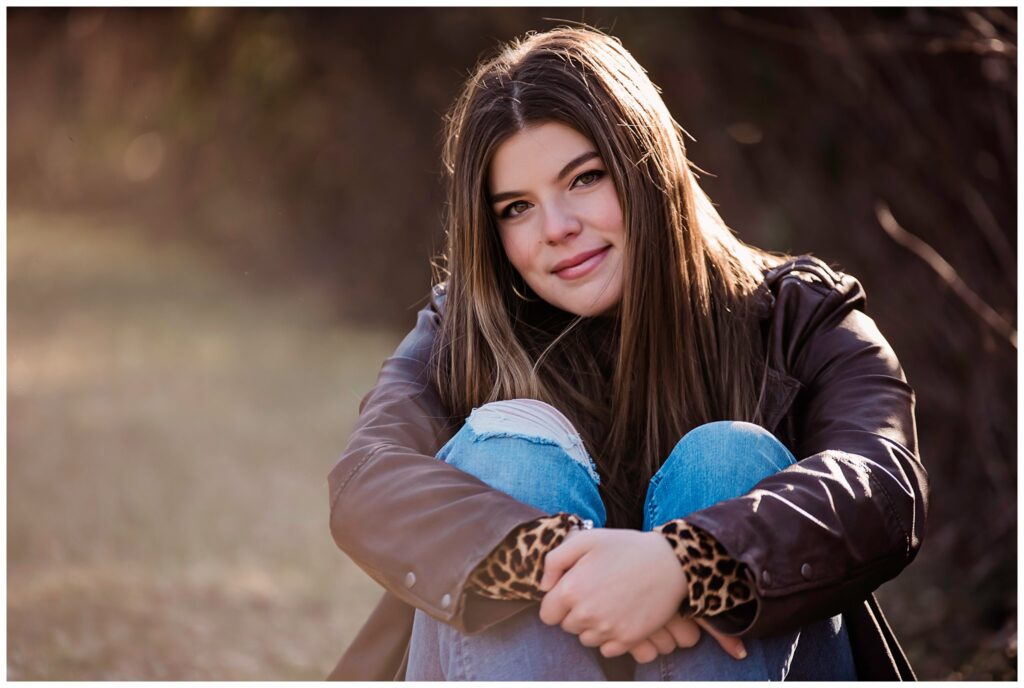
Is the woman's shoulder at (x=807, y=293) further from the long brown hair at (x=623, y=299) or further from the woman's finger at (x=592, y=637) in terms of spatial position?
the woman's finger at (x=592, y=637)

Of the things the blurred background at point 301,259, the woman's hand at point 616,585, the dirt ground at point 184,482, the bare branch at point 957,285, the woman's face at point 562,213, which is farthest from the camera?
the blurred background at point 301,259

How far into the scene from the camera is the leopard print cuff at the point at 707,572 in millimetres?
1454

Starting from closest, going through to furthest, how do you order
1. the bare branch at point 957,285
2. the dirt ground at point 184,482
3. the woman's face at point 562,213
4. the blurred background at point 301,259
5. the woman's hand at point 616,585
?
the woman's hand at point 616,585
the woman's face at point 562,213
the bare branch at point 957,285
the dirt ground at point 184,482
the blurred background at point 301,259

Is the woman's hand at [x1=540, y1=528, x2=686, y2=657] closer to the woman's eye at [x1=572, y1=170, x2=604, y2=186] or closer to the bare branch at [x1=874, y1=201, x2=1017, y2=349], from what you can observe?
the woman's eye at [x1=572, y1=170, x2=604, y2=186]

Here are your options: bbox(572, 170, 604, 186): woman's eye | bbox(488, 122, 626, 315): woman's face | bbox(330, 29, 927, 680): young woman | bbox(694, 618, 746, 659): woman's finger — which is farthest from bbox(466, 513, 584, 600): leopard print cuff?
bbox(572, 170, 604, 186): woman's eye

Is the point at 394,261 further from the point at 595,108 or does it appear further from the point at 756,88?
the point at 595,108

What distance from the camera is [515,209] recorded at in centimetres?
195

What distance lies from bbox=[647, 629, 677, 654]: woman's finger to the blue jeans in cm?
2

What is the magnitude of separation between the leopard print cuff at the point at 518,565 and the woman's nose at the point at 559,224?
543 millimetres

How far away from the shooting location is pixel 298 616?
3.28m

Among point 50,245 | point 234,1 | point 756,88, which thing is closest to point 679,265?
point 756,88

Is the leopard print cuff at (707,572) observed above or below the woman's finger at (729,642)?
above

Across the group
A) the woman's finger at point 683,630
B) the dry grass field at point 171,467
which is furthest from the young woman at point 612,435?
the dry grass field at point 171,467

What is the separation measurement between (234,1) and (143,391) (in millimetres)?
1962
